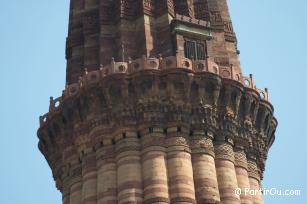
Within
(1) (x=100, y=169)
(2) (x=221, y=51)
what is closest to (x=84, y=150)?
→ (1) (x=100, y=169)

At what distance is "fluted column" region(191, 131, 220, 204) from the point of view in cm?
2800

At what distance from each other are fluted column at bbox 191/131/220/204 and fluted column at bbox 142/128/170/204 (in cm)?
98

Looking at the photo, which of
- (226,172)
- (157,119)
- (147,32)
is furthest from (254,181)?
(147,32)

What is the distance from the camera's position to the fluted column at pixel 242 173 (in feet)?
95.6

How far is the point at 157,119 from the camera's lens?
29.5 m

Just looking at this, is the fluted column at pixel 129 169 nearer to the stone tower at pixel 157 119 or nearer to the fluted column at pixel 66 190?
the stone tower at pixel 157 119

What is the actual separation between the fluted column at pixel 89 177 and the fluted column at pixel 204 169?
3.16 meters

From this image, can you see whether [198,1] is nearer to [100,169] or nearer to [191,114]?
[191,114]

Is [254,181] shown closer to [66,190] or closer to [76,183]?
[76,183]

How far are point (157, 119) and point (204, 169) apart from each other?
2.25 metres

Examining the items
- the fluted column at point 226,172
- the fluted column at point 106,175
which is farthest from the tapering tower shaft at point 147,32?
the fluted column at point 106,175

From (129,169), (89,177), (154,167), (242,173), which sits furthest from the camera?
(242,173)

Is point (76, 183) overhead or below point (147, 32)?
below

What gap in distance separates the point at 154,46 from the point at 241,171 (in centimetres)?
548
